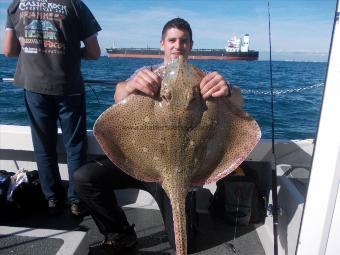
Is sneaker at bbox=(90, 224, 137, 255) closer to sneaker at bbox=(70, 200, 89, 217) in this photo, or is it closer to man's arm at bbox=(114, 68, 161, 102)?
sneaker at bbox=(70, 200, 89, 217)

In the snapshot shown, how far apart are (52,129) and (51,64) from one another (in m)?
0.65

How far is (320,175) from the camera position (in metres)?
1.75

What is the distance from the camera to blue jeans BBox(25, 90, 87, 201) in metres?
3.25

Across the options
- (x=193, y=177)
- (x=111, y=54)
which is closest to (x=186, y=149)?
(x=193, y=177)

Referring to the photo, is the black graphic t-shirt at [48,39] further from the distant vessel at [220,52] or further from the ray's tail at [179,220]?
the distant vessel at [220,52]

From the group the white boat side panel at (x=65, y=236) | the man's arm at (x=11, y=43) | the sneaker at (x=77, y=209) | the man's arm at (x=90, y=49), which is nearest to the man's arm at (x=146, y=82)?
the white boat side panel at (x=65, y=236)

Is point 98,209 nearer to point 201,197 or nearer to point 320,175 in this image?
point 201,197

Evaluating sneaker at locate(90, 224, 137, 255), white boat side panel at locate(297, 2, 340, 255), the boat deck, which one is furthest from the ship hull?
white boat side panel at locate(297, 2, 340, 255)

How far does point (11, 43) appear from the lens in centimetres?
329

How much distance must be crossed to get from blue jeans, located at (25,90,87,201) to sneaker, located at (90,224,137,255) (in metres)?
0.82

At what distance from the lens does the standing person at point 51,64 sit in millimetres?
3115

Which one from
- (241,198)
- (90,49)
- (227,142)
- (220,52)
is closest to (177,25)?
(90,49)

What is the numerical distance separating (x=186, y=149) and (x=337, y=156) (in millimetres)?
797

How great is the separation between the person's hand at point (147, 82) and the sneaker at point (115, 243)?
1.60 meters
